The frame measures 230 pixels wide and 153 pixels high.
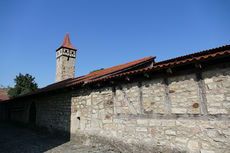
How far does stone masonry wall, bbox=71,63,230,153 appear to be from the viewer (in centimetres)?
339

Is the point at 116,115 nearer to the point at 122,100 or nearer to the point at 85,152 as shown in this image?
the point at 122,100

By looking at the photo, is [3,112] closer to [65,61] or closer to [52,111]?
[65,61]

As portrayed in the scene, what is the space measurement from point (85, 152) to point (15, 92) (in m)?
19.6

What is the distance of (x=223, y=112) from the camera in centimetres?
330

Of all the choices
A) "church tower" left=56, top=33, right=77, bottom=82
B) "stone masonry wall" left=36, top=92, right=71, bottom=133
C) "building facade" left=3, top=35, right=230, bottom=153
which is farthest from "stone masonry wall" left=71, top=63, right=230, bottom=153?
"church tower" left=56, top=33, right=77, bottom=82

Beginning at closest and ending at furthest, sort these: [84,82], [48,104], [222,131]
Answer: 1. [222,131]
2. [84,82]
3. [48,104]

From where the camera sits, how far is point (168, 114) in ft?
13.3

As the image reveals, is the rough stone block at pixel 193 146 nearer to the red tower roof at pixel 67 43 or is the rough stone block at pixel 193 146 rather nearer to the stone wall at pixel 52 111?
the stone wall at pixel 52 111

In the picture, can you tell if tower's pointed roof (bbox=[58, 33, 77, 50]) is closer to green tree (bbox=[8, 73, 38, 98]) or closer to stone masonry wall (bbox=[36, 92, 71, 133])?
green tree (bbox=[8, 73, 38, 98])

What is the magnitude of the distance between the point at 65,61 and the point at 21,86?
271 inches

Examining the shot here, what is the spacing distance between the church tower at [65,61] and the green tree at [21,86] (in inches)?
152

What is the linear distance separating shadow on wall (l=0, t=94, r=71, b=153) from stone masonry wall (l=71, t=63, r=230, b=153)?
205 cm

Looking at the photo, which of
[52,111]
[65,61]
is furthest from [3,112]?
[52,111]

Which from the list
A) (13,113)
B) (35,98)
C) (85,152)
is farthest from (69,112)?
(13,113)
